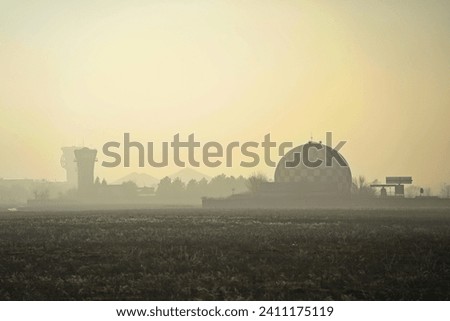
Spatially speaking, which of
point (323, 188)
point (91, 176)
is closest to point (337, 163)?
point (323, 188)

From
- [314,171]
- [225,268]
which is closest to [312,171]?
[314,171]

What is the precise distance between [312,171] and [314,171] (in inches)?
11.9

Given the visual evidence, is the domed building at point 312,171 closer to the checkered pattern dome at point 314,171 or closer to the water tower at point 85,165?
the checkered pattern dome at point 314,171

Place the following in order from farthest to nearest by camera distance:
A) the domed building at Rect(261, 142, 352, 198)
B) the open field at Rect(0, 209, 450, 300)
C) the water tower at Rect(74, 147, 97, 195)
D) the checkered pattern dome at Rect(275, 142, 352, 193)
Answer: the water tower at Rect(74, 147, 97, 195)
the checkered pattern dome at Rect(275, 142, 352, 193)
the domed building at Rect(261, 142, 352, 198)
the open field at Rect(0, 209, 450, 300)

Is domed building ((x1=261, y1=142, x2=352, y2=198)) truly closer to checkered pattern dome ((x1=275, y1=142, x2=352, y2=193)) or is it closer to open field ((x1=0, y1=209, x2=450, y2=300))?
checkered pattern dome ((x1=275, y1=142, x2=352, y2=193))

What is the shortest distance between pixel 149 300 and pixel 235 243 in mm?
8397

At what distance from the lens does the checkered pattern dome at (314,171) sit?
90625 millimetres

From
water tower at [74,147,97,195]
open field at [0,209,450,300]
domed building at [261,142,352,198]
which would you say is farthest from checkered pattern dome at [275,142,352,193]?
water tower at [74,147,97,195]

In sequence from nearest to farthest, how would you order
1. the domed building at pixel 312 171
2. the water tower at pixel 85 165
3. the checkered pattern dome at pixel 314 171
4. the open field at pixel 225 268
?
1. the open field at pixel 225 268
2. the domed building at pixel 312 171
3. the checkered pattern dome at pixel 314 171
4. the water tower at pixel 85 165

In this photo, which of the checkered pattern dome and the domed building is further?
the checkered pattern dome

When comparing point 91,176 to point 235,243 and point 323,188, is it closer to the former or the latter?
point 323,188

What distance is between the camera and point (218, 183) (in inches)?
6403

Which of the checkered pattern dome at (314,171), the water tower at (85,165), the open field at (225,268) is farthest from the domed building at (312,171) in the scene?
the water tower at (85,165)

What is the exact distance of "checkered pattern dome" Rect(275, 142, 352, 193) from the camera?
297 ft
